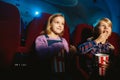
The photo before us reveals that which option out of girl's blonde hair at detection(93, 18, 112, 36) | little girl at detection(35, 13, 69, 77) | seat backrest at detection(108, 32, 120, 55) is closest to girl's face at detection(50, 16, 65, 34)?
little girl at detection(35, 13, 69, 77)

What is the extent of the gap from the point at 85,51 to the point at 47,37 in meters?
0.45

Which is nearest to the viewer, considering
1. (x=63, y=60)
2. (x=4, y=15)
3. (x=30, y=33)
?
(x=4, y=15)

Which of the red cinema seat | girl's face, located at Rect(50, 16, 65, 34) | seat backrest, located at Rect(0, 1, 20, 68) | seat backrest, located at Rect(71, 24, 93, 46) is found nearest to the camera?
seat backrest, located at Rect(0, 1, 20, 68)

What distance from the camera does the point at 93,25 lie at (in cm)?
222

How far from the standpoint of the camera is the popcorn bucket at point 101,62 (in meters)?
1.96

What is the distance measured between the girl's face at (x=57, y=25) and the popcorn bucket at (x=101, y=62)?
0.40 meters

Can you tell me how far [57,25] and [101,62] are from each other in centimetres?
50

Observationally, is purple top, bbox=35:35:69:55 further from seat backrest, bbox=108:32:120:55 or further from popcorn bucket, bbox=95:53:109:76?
seat backrest, bbox=108:32:120:55

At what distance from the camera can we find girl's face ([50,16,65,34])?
1.89 metres

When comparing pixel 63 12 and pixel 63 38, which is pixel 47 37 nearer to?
pixel 63 38

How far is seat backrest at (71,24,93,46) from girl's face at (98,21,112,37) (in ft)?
0.33

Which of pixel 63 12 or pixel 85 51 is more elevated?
pixel 63 12

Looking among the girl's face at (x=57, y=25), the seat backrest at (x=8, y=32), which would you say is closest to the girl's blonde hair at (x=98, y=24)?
the girl's face at (x=57, y=25)

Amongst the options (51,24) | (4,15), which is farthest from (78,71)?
(4,15)
